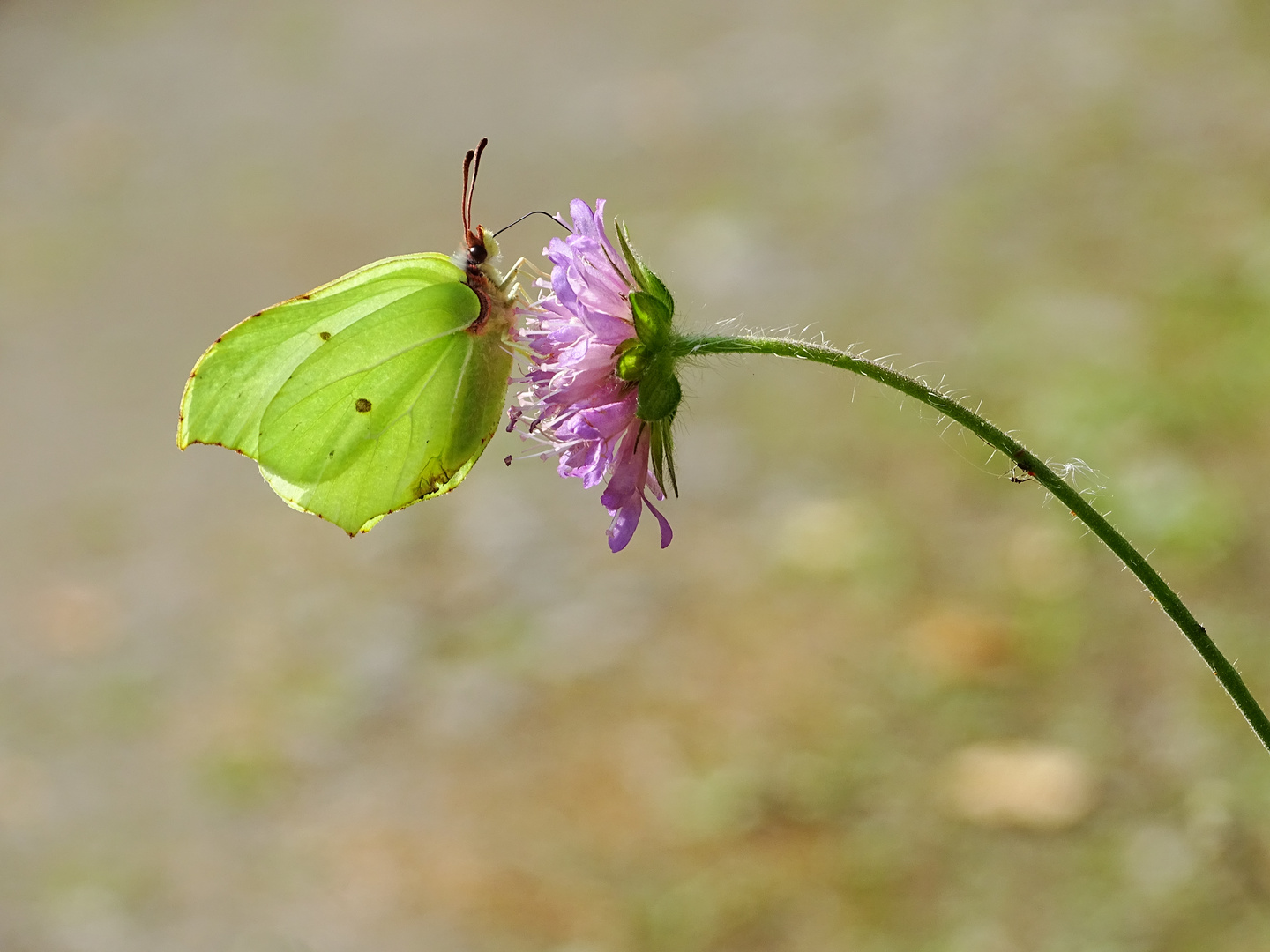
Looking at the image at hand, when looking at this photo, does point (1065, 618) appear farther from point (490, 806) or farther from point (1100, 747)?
point (490, 806)

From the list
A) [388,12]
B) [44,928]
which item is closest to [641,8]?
[388,12]

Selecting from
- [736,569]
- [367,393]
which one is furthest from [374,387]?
[736,569]

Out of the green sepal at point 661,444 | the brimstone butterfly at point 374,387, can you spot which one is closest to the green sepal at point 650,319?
the green sepal at point 661,444

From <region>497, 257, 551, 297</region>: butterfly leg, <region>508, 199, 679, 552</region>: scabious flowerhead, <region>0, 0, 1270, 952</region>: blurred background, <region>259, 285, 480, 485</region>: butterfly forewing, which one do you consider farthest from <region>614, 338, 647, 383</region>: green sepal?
<region>0, 0, 1270, 952</region>: blurred background

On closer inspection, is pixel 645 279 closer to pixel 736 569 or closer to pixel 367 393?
pixel 367 393

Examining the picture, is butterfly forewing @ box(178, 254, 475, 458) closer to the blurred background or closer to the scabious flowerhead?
the scabious flowerhead

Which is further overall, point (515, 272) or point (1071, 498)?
point (515, 272)
